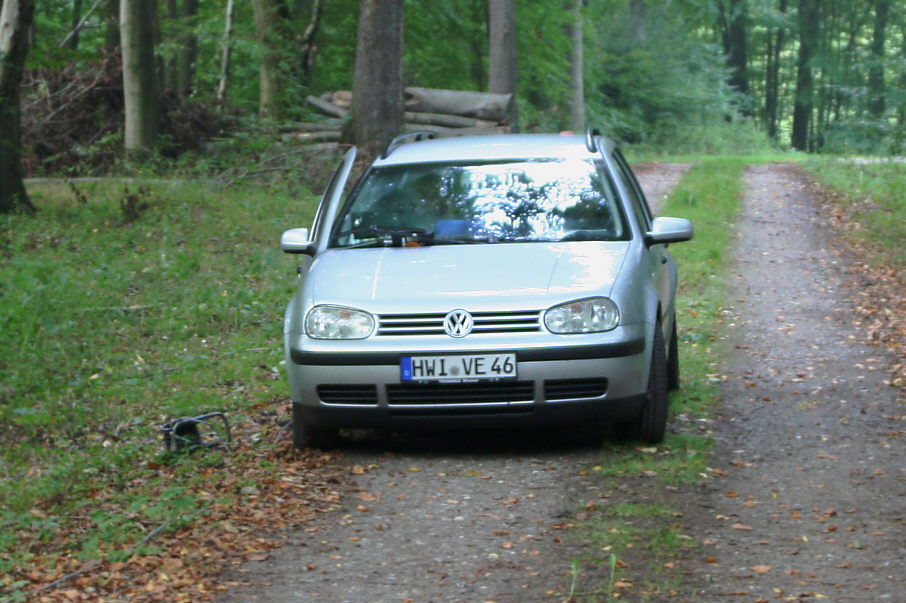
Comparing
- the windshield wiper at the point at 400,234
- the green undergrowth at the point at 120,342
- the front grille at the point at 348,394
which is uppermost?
the windshield wiper at the point at 400,234

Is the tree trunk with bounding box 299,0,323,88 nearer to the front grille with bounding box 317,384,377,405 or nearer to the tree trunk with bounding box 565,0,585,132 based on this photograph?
the tree trunk with bounding box 565,0,585,132

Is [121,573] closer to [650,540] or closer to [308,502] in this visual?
[308,502]

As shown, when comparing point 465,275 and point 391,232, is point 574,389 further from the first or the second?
point 391,232

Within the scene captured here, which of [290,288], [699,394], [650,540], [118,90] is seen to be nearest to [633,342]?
[650,540]

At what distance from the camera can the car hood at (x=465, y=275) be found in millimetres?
6383

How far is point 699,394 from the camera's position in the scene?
8.34 metres

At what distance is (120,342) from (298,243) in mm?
3444

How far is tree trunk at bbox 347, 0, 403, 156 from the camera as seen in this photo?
63.9 feet

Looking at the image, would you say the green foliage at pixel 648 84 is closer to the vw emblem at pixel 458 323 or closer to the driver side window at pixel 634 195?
the driver side window at pixel 634 195

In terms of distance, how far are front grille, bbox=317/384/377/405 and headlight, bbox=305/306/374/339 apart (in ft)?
0.88

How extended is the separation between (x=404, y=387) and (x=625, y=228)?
175 cm

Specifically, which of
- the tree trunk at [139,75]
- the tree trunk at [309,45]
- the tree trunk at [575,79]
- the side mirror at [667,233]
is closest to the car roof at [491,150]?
the side mirror at [667,233]

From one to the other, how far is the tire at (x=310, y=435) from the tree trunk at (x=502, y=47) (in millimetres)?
21598

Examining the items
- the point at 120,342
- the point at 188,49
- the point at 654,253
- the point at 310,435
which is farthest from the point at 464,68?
the point at 310,435
